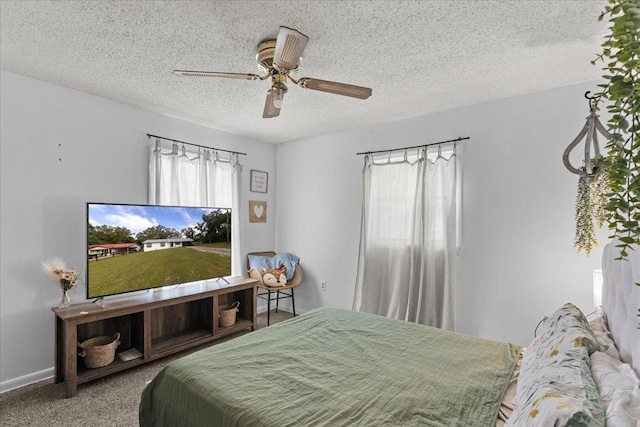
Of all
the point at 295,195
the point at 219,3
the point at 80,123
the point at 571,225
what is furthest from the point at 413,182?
the point at 80,123

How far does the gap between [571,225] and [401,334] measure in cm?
181

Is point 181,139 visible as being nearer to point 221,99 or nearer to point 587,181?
point 221,99

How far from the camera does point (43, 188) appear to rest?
268 centimetres

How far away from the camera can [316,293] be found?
14.3 ft

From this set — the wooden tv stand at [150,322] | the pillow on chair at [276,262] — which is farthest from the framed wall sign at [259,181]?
the wooden tv stand at [150,322]

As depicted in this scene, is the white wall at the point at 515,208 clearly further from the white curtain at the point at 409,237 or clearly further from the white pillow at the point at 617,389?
the white pillow at the point at 617,389

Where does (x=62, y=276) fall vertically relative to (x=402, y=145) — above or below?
below

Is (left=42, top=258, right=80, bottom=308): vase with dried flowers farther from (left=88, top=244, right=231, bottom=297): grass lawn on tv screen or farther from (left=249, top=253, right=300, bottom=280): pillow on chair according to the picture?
(left=249, top=253, right=300, bottom=280): pillow on chair

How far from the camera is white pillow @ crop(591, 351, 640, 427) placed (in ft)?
2.73

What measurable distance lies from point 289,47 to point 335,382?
1.71 meters

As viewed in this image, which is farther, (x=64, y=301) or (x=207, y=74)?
(x=64, y=301)

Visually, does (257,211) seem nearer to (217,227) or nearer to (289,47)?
(217,227)

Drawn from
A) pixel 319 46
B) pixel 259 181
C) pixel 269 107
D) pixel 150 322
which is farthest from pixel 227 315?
pixel 319 46

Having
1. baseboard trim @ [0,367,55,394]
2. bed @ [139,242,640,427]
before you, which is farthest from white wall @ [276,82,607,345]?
baseboard trim @ [0,367,55,394]
